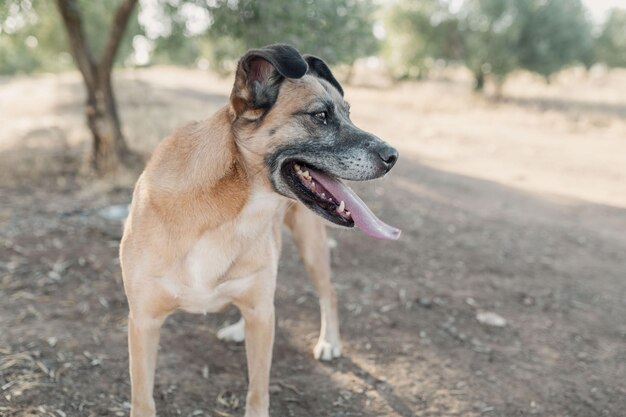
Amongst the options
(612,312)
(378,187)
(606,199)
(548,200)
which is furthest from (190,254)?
(606,199)

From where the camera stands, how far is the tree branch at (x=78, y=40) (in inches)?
317

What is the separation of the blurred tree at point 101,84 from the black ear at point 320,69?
5.88 m

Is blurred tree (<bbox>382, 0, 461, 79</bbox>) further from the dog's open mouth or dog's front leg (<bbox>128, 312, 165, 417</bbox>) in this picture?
dog's front leg (<bbox>128, 312, 165, 417</bbox>)

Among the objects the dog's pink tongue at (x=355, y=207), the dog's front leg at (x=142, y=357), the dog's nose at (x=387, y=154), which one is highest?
the dog's nose at (x=387, y=154)

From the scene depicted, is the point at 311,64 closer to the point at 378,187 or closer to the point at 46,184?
the point at 378,187

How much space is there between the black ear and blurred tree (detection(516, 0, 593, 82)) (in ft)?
78.6

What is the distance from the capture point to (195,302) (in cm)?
293

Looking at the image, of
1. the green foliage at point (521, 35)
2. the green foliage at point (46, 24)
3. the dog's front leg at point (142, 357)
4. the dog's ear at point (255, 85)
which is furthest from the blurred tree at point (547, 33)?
the dog's front leg at point (142, 357)

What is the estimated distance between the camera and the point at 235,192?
9.17ft

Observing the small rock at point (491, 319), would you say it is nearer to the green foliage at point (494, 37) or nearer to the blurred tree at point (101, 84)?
the blurred tree at point (101, 84)

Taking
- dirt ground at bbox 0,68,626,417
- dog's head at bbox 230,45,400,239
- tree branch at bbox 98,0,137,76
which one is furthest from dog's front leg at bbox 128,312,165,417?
tree branch at bbox 98,0,137,76

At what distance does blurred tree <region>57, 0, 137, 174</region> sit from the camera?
841 cm

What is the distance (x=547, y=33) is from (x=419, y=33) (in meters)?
5.98

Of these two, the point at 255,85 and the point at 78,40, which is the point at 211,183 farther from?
the point at 78,40
